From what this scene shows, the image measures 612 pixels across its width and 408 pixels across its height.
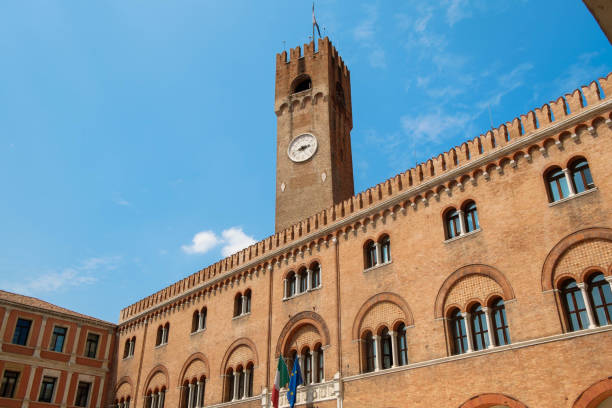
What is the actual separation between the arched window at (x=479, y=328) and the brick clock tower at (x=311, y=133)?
11.2 metres

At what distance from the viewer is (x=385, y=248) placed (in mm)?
17500

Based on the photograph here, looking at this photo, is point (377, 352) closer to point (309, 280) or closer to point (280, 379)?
point (280, 379)

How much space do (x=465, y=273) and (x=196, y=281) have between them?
14506 mm

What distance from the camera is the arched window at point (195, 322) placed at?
951 inches

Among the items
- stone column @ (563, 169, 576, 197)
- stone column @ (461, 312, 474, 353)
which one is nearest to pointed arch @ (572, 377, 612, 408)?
stone column @ (461, 312, 474, 353)

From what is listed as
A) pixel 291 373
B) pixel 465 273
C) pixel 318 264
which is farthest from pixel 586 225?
pixel 291 373

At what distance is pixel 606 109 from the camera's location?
43.4 feet

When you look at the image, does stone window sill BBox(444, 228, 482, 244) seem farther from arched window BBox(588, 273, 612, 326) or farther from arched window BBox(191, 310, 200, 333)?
arched window BBox(191, 310, 200, 333)

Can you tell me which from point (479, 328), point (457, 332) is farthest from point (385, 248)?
point (479, 328)

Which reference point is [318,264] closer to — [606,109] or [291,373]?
[291,373]

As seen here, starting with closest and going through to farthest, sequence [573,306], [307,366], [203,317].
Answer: [573,306], [307,366], [203,317]

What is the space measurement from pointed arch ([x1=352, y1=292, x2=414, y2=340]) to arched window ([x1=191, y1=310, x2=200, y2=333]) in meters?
9.91

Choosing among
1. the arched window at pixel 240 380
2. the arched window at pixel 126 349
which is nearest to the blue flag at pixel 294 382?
the arched window at pixel 240 380

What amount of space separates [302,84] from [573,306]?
2083cm
